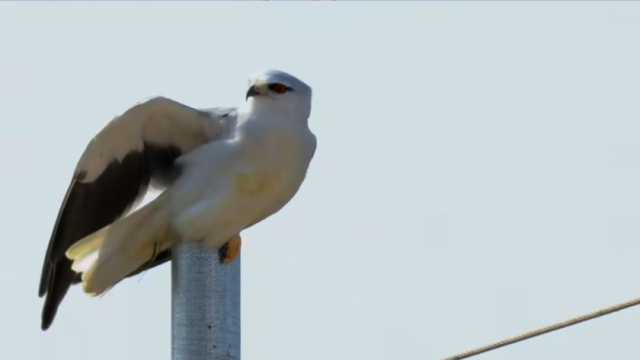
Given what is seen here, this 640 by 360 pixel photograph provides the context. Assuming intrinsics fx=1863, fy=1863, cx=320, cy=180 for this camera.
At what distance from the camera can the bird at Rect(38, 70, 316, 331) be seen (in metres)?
5.70

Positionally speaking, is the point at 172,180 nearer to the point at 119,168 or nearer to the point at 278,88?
the point at 119,168

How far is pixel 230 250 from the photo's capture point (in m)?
5.27

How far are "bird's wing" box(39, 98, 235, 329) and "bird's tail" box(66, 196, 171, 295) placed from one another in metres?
0.18

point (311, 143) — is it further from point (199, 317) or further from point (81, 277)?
point (199, 317)

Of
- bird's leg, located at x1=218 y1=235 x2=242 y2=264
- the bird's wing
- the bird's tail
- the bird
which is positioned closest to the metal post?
bird's leg, located at x1=218 y1=235 x2=242 y2=264

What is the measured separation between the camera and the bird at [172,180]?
5.70 metres

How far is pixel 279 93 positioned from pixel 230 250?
26.7 inches

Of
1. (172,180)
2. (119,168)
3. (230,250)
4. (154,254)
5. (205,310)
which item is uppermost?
(119,168)

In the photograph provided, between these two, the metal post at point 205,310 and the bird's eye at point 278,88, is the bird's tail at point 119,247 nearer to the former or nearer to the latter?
the bird's eye at point 278,88

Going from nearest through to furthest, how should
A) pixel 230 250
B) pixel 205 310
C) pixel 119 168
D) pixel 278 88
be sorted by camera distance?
pixel 205 310, pixel 230 250, pixel 278 88, pixel 119 168

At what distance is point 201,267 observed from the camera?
490 centimetres

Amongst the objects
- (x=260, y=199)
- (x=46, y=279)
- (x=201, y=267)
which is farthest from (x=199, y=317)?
(x=46, y=279)

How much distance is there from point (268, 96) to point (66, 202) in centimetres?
85

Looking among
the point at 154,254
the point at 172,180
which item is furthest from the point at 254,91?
the point at 154,254
